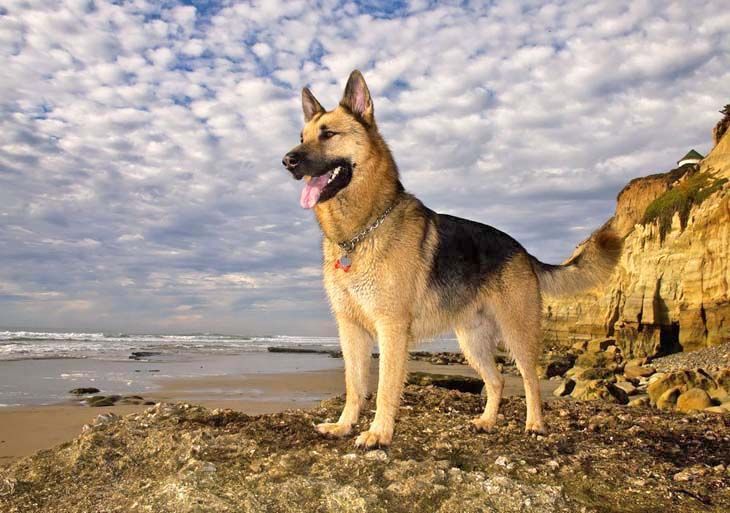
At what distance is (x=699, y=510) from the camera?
3410 mm

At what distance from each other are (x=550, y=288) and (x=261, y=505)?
4.22 meters

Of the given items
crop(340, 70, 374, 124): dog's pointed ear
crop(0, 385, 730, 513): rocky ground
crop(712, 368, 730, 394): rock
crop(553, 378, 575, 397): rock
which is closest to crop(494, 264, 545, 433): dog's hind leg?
crop(0, 385, 730, 513): rocky ground

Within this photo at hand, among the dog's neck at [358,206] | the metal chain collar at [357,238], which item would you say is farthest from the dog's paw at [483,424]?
the dog's neck at [358,206]

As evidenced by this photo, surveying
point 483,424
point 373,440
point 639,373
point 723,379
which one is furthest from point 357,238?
point 639,373

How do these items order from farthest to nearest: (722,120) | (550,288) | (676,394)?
(722,120) < (676,394) < (550,288)

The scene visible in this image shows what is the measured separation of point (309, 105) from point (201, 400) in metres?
10.3

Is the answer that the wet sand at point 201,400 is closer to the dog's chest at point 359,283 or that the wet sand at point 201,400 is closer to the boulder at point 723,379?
the boulder at point 723,379

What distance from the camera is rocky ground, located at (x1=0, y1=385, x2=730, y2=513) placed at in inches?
138

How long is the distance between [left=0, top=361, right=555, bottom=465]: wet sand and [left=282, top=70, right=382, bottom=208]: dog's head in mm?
5858

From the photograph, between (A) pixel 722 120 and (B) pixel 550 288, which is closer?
(B) pixel 550 288

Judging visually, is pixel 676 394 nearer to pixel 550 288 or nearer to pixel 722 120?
pixel 550 288

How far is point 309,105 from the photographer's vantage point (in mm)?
5574

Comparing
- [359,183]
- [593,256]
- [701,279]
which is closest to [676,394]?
[593,256]

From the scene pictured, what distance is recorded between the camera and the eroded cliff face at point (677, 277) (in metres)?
23.6
